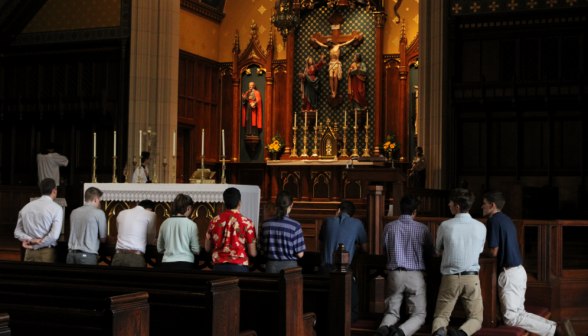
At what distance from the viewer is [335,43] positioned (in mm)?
17047

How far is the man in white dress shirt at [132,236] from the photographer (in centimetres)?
620

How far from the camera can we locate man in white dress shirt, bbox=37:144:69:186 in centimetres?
1447

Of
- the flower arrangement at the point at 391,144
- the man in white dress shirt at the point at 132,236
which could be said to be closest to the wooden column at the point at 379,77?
the flower arrangement at the point at 391,144

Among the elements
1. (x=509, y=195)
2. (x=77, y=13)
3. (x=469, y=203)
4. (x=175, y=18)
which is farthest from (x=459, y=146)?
(x=77, y=13)

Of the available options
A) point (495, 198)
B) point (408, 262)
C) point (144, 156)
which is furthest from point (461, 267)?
point (144, 156)

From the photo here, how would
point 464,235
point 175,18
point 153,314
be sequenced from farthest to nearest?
1. point 175,18
2. point 464,235
3. point 153,314

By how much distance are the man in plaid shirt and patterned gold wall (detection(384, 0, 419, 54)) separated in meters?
11.3

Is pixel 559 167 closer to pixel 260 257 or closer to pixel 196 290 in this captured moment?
pixel 260 257

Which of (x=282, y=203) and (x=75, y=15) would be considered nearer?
(x=282, y=203)

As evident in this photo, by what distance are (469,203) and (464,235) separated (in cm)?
27

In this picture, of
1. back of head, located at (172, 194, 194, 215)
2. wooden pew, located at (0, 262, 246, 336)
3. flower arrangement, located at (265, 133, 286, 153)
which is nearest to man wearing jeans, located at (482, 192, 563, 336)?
back of head, located at (172, 194, 194, 215)

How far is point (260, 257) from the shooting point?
19.5 feet

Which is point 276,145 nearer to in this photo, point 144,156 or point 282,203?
point 144,156

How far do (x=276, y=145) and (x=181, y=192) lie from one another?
763cm
